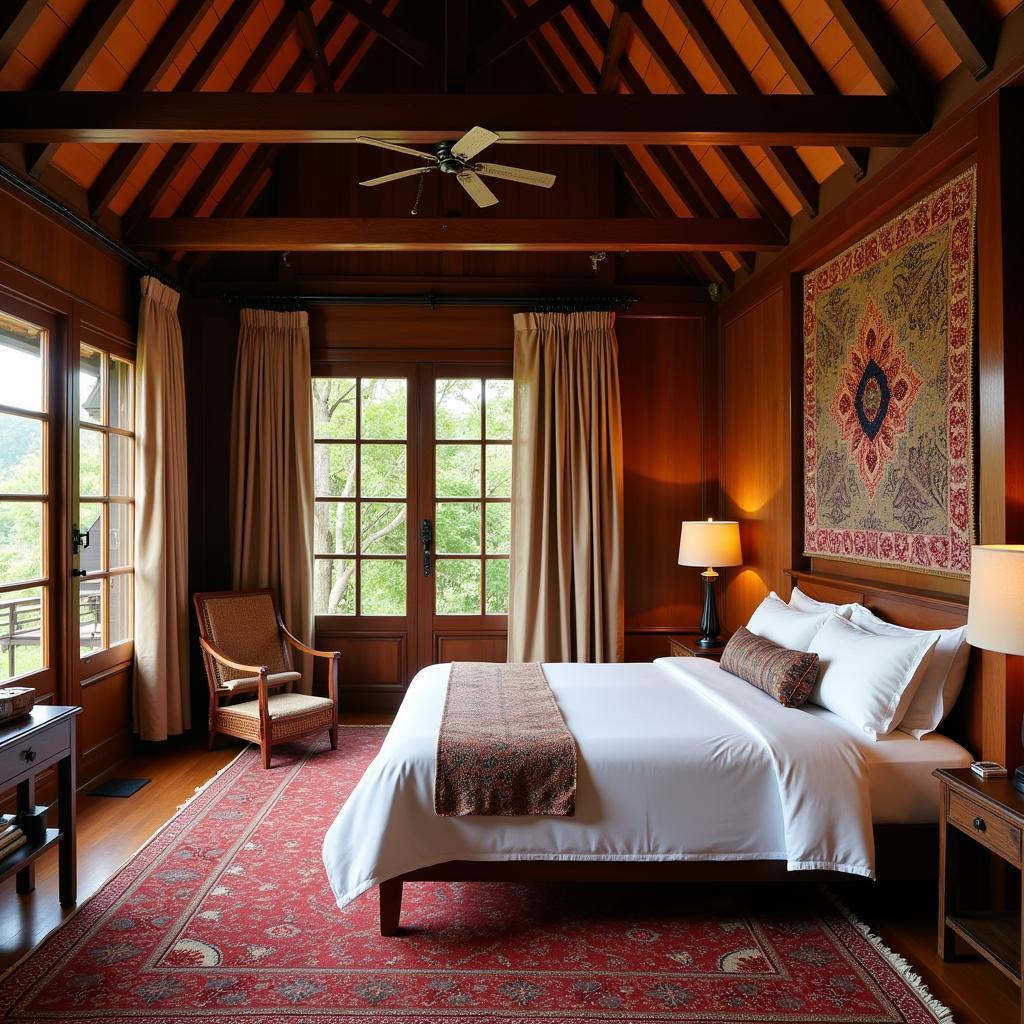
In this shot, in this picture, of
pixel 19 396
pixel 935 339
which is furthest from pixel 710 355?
pixel 19 396

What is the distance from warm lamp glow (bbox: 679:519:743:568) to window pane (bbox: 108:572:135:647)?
10.8 ft

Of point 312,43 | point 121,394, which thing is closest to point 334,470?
point 121,394

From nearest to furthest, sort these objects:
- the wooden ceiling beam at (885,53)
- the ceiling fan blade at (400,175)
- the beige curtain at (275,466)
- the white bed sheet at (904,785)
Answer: the white bed sheet at (904,785) < the wooden ceiling beam at (885,53) < the ceiling fan blade at (400,175) < the beige curtain at (275,466)

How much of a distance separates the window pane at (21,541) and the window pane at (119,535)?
668mm

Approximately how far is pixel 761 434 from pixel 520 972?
3.30m

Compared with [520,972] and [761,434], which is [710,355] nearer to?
[761,434]

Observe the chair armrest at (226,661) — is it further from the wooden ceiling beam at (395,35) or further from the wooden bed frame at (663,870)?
the wooden ceiling beam at (395,35)

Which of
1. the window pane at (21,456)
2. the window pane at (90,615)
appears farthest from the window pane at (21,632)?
the window pane at (21,456)

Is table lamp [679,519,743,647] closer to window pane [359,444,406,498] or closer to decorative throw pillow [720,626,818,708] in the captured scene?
decorative throw pillow [720,626,818,708]

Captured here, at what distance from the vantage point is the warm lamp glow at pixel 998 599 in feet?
6.94

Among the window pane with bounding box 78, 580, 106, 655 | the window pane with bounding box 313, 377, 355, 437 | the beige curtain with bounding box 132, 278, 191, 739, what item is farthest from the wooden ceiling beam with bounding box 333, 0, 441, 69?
the window pane with bounding box 78, 580, 106, 655

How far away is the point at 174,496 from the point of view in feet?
15.6

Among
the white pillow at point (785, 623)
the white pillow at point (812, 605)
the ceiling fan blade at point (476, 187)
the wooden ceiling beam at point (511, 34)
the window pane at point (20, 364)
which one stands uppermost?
the wooden ceiling beam at point (511, 34)

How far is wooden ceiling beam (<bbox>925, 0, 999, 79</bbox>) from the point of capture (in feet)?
8.48
